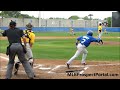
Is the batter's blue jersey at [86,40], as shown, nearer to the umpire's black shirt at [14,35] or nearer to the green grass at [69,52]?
the green grass at [69,52]

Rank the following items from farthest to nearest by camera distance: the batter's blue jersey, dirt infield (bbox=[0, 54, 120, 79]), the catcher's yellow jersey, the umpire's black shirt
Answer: the batter's blue jersey
the catcher's yellow jersey
dirt infield (bbox=[0, 54, 120, 79])
the umpire's black shirt

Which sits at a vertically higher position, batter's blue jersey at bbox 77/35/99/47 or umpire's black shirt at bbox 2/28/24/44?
umpire's black shirt at bbox 2/28/24/44

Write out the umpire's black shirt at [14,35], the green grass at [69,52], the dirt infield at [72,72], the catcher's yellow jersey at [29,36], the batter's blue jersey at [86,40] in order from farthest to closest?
the green grass at [69,52] → the batter's blue jersey at [86,40] → the catcher's yellow jersey at [29,36] → the dirt infield at [72,72] → the umpire's black shirt at [14,35]

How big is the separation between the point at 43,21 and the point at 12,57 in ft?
136

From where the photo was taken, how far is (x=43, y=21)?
49.1 meters

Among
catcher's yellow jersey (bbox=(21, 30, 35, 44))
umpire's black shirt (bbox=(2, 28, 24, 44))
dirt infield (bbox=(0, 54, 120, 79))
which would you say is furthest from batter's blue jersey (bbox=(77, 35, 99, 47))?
umpire's black shirt (bbox=(2, 28, 24, 44))

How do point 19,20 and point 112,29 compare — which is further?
point 112,29

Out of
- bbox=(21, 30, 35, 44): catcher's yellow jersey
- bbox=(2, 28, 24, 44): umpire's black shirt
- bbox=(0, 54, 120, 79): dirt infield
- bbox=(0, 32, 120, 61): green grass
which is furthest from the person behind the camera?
bbox=(0, 32, 120, 61): green grass

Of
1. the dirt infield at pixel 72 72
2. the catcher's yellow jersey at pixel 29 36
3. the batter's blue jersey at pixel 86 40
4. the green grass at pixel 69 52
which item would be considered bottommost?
the dirt infield at pixel 72 72

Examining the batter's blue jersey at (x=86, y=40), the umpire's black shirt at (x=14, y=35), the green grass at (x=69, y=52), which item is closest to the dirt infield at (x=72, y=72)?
the batter's blue jersey at (x=86, y=40)

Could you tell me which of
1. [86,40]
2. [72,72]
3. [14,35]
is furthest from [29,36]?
[86,40]

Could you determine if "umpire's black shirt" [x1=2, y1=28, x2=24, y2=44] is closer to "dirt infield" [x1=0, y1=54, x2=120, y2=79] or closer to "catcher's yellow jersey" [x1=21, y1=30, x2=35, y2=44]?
"catcher's yellow jersey" [x1=21, y1=30, x2=35, y2=44]
